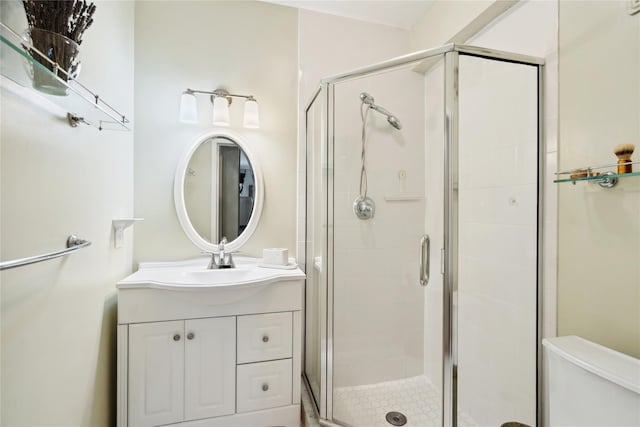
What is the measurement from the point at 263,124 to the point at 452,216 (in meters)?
1.34

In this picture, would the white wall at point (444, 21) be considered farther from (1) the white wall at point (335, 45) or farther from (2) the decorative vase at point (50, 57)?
(2) the decorative vase at point (50, 57)

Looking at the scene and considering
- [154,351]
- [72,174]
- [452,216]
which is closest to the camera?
[72,174]

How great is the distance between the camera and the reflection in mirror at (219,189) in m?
1.88

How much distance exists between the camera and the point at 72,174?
3.58ft

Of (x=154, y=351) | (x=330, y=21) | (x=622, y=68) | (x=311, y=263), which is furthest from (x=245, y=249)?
(x=622, y=68)

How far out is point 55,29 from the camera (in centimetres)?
82

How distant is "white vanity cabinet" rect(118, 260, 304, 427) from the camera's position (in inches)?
55.2

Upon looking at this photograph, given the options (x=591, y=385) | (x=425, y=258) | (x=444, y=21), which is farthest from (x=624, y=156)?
(x=444, y=21)

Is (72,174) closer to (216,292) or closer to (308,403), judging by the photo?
(216,292)

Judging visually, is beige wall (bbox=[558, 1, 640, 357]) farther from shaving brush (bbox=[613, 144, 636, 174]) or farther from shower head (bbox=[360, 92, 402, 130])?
shower head (bbox=[360, 92, 402, 130])

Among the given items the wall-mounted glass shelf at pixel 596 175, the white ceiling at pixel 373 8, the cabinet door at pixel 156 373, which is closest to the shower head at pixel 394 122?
the wall-mounted glass shelf at pixel 596 175

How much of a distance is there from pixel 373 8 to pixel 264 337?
7.27 feet

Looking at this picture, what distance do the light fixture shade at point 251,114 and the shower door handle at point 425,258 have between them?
1.26m

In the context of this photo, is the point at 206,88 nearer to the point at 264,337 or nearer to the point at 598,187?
the point at 264,337
